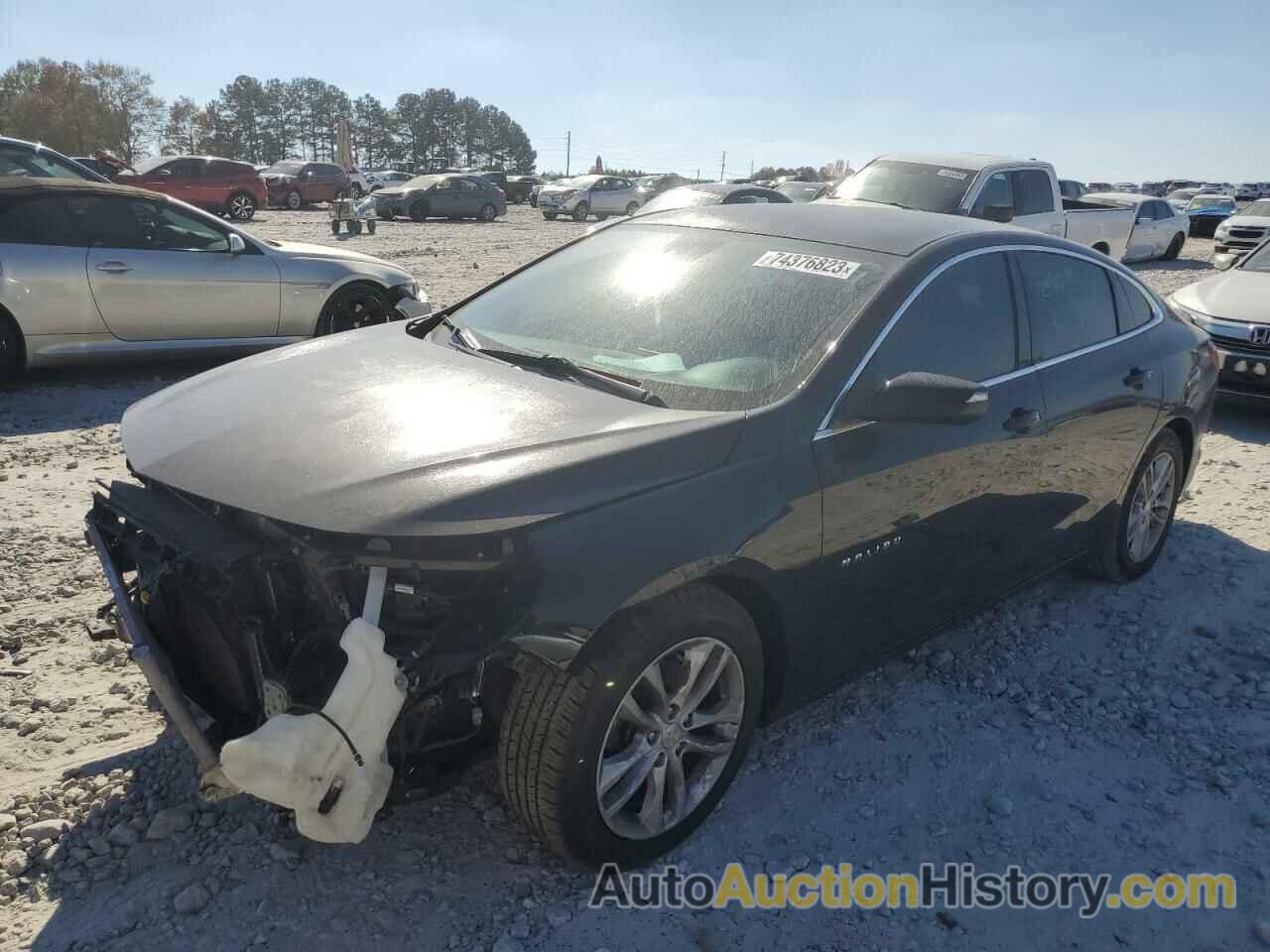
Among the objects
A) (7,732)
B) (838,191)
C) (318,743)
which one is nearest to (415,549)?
(318,743)

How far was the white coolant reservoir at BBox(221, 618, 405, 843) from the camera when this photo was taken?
2125mm

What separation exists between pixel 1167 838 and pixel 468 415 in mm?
2413

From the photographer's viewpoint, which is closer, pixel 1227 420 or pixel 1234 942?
pixel 1234 942

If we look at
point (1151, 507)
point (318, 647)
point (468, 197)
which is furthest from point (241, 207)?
point (318, 647)

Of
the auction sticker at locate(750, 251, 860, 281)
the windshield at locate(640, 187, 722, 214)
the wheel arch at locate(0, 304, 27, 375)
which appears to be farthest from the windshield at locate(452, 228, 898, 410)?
the windshield at locate(640, 187, 722, 214)

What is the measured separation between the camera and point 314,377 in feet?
10.2

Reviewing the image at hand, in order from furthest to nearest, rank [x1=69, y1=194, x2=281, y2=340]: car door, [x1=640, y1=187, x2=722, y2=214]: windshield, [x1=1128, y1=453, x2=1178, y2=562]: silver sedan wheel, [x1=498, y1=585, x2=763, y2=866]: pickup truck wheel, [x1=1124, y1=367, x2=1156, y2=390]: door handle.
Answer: [x1=640, y1=187, x2=722, y2=214]: windshield
[x1=69, y1=194, x2=281, y2=340]: car door
[x1=1128, y1=453, x2=1178, y2=562]: silver sedan wheel
[x1=1124, y1=367, x2=1156, y2=390]: door handle
[x1=498, y1=585, x2=763, y2=866]: pickup truck wheel

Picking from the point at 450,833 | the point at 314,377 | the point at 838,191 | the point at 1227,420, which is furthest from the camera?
the point at 838,191

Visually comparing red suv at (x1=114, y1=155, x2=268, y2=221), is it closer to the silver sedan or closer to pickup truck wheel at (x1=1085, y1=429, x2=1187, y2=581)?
the silver sedan

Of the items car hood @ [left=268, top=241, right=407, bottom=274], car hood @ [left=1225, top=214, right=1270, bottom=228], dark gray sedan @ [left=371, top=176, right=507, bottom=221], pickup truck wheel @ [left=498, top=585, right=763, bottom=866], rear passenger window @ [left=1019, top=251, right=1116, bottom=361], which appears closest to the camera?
pickup truck wheel @ [left=498, top=585, right=763, bottom=866]

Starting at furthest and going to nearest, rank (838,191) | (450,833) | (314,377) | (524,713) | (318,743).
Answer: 1. (838,191)
2. (314,377)
3. (450,833)
4. (524,713)
5. (318,743)

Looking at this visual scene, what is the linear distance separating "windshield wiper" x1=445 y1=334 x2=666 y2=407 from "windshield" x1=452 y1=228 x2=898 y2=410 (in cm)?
5

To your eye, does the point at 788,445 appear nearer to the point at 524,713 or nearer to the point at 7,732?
the point at 524,713

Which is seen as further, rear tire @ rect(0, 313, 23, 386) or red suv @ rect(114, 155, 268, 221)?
red suv @ rect(114, 155, 268, 221)
